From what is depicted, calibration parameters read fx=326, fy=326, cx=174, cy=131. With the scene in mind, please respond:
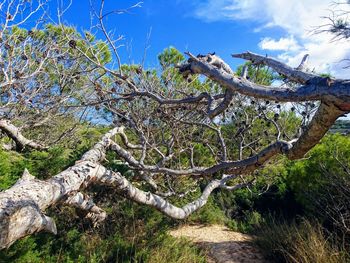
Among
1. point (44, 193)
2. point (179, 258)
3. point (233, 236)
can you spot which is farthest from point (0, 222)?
point (233, 236)

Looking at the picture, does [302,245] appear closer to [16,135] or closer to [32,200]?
[32,200]

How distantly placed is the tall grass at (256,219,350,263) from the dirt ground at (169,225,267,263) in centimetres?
28

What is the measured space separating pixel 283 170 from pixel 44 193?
27.3 feet

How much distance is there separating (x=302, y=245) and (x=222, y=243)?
7.33 feet

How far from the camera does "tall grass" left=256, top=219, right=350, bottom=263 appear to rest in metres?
4.77

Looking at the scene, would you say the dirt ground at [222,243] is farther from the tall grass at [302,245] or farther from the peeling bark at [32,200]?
the peeling bark at [32,200]

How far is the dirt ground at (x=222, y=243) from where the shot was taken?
6160 mm

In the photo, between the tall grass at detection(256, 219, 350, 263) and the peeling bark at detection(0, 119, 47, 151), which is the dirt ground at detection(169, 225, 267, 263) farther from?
the peeling bark at detection(0, 119, 47, 151)

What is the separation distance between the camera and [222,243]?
7180 mm

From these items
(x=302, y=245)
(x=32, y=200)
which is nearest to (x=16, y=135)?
(x=32, y=200)

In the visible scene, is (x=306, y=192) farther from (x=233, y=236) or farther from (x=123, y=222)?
(x=123, y=222)

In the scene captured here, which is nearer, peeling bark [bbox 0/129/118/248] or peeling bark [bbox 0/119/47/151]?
peeling bark [bbox 0/129/118/248]

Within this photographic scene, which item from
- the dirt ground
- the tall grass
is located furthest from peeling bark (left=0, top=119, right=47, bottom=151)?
the tall grass

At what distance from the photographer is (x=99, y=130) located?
400 inches
